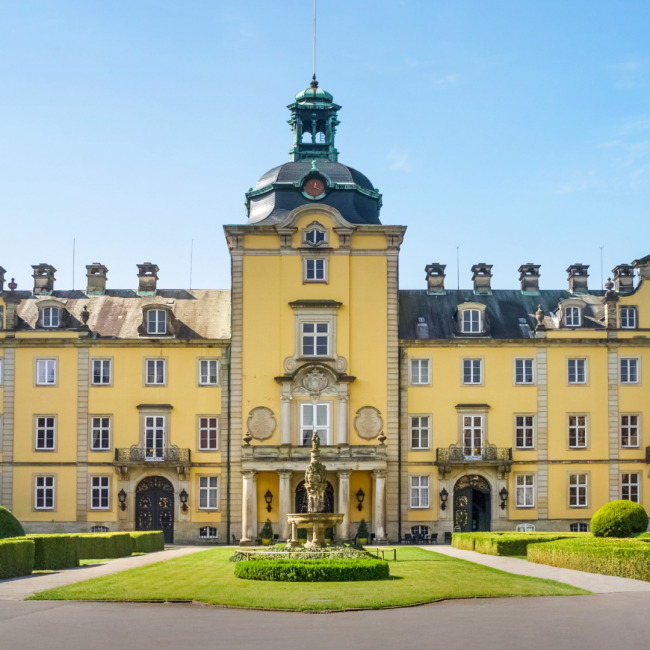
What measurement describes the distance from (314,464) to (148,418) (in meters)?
17.6

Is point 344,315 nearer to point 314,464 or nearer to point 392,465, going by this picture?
point 392,465

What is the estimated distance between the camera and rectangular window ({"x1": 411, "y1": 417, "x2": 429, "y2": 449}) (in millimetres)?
48656

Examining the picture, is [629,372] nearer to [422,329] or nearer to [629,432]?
[629,432]

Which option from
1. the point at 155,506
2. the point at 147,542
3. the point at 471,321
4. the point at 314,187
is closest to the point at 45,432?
the point at 155,506

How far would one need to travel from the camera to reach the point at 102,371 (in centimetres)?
4891

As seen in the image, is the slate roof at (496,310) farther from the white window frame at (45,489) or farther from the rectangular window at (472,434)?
the white window frame at (45,489)

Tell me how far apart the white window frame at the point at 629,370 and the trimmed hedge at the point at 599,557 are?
18316 mm

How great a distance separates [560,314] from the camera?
50094 millimetres

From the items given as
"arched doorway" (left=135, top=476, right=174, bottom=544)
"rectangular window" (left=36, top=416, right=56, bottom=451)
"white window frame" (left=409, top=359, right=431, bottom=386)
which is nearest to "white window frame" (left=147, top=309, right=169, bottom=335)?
"rectangular window" (left=36, top=416, right=56, bottom=451)

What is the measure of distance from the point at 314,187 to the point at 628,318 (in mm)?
17535

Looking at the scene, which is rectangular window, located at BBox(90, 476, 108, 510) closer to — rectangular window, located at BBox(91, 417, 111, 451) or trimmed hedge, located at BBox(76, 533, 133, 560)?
rectangular window, located at BBox(91, 417, 111, 451)

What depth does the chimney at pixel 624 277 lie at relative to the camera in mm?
51406

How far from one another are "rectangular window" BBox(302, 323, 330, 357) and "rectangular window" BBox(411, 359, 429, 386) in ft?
15.1

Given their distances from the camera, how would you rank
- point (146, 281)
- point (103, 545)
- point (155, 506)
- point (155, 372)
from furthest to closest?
point (146, 281), point (155, 372), point (155, 506), point (103, 545)
